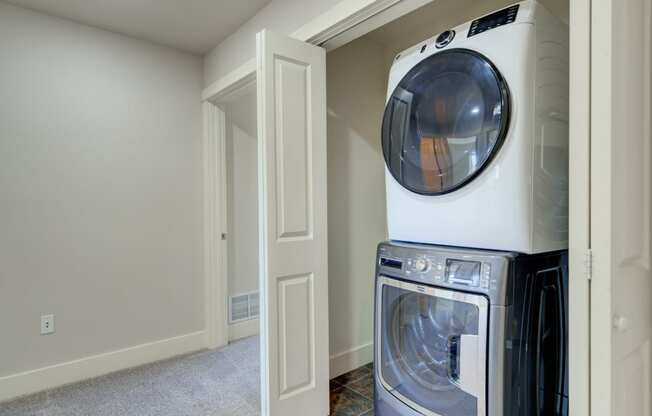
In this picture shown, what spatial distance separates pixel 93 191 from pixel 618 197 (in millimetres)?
2819

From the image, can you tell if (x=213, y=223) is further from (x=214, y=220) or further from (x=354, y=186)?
(x=354, y=186)

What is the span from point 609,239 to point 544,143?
0.38 meters

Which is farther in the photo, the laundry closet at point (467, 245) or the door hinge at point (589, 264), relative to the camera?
the laundry closet at point (467, 245)

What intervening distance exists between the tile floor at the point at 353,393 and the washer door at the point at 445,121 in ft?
4.37

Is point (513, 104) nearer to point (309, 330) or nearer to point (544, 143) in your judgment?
point (544, 143)

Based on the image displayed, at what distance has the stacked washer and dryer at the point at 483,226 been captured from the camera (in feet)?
3.69

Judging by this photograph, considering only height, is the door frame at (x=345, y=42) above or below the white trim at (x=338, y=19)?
below

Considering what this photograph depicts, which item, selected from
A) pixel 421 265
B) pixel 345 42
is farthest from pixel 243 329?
pixel 345 42

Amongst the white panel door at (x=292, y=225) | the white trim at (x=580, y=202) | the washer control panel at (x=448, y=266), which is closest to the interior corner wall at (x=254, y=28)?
the white panel door at (x=292, y=225)

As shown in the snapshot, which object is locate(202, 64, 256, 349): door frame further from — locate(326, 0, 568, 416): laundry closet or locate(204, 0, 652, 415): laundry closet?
locate(326, 0, 568, 416): laundry closet

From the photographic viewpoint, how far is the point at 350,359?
7.92 feet

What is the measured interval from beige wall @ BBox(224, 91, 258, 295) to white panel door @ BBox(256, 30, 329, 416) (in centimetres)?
144

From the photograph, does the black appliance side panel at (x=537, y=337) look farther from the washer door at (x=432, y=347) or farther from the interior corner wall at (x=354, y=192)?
the interior corner wall at (x=354, y=192)

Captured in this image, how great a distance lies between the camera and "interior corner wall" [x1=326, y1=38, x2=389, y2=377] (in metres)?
2.33
